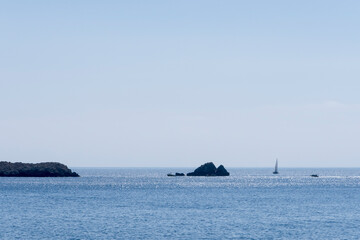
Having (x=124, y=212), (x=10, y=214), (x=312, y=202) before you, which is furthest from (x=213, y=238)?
(x=312, y=202)

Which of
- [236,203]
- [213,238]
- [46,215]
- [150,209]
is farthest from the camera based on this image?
[236,203]

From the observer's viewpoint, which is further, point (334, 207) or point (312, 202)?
point (312, 202)

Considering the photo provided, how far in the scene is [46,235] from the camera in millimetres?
67500

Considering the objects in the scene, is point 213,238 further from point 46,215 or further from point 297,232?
point 46,215

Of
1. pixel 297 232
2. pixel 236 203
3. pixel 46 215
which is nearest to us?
pixel 297 232

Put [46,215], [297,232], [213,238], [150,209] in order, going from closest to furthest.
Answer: [213,238]
[297,232]
[46,215]
[150,209]

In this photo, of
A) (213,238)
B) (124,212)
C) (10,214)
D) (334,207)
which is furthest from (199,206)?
(213,238)

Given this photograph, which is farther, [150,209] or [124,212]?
[150,209]

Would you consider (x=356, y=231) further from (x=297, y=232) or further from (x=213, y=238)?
(x=213, y=238)

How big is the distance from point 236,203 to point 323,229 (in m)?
41.1

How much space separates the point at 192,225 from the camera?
252ft

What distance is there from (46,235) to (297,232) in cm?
3009

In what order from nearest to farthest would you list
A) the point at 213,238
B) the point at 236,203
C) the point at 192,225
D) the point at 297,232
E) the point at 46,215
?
the point at 213,238
the point at 297,232
the point at 192,225
the point at 46,215
the point at 236,203

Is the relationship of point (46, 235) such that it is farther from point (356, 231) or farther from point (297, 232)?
point (356, 231)
